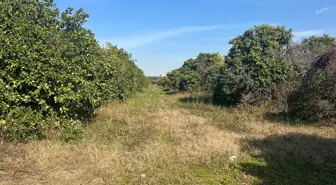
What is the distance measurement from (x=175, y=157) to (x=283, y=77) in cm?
885

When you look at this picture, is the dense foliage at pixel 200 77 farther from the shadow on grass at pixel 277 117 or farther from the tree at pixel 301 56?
the shadow on grass at pixel 277 117

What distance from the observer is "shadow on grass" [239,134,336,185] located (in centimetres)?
500

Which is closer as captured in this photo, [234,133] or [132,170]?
[132,170]

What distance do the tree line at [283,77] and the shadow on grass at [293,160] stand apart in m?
2.81

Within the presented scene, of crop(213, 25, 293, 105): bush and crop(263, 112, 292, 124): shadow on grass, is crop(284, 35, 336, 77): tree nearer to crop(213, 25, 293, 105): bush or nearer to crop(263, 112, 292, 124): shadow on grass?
crop(213, 25, 293, 105): bush

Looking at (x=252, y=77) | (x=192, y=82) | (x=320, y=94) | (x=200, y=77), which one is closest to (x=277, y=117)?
(x=320, y=94)

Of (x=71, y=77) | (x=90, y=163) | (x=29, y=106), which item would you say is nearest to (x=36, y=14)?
(x=71, y=77)

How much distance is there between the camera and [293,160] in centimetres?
598

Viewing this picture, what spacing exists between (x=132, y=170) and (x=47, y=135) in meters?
2.67

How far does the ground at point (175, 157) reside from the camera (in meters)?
4.87

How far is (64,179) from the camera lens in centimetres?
466

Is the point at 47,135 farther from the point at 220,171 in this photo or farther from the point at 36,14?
the point at 220,171

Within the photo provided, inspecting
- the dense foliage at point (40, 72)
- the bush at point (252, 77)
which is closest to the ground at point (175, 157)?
the dense foliage at point (40, 72)

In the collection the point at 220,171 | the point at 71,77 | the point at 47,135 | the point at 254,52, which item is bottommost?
the point at 220,171
